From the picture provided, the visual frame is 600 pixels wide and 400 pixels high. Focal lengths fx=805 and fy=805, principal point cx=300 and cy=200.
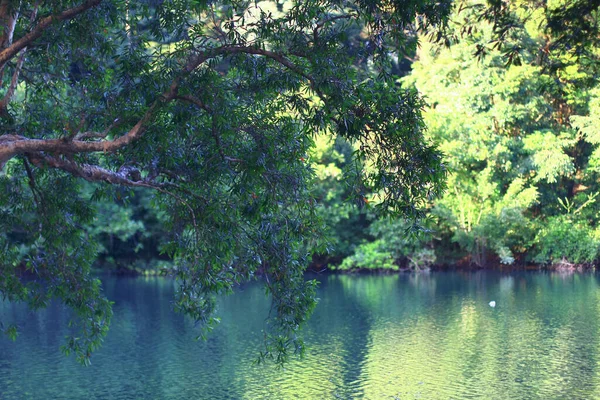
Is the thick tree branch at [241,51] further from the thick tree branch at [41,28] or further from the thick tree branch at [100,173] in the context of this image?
the thick tree branch at [100,173]

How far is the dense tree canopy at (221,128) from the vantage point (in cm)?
803

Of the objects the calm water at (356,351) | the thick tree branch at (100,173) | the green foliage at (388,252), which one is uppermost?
the thick tree branch at (100,173)

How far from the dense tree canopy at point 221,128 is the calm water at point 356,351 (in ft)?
17.8

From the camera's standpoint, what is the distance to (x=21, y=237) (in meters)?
31.6

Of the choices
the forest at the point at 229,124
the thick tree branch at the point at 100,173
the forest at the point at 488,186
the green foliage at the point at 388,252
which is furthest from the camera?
the green foliage at the point at 388,252

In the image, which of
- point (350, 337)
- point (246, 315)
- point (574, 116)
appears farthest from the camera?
point (574, 116)

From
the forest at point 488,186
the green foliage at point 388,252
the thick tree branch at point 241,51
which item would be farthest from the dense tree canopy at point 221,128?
the green foliage at point 388,252

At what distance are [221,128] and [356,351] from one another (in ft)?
34.6

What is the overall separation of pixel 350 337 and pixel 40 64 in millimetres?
11825

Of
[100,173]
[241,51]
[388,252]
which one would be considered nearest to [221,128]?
[241,51]

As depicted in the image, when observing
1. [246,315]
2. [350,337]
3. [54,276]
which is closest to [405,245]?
[246,315]

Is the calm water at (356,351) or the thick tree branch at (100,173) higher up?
the thick tree branch at (100,173)

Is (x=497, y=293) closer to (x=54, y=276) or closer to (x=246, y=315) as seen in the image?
(x=246, y=315)

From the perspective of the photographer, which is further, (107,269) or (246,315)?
(107,269)
